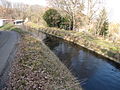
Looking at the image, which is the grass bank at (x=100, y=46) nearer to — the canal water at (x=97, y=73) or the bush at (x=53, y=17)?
the canal water at (x=97, y=73)

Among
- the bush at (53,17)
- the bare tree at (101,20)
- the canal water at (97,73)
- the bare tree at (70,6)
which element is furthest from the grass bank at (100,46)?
the bush at (53,17)

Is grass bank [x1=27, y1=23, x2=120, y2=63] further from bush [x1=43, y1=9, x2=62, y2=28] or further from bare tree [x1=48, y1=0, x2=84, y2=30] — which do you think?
bush [x1=43, y1=9, x2=62, y2=28]

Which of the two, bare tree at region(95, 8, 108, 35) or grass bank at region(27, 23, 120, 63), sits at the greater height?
bare tree at region(95, 8, 108, 35)

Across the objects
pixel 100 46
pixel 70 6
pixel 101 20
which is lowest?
pixel 100 46

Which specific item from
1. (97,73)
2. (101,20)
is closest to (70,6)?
(101,20)

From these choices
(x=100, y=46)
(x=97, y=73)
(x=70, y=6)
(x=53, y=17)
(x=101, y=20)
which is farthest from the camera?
(x=53, y=17)

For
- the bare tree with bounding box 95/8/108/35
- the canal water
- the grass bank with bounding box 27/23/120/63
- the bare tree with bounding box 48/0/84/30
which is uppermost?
the bare tree with bounding box 48/0/84/30

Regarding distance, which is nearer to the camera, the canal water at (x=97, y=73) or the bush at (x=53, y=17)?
the canal water at (x=97, y=73)

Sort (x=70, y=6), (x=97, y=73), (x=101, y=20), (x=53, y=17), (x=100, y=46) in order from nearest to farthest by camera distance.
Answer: (x=97, y=73) < (x=100, y=46) < (x=70, y=6) < (x=101, y=20) < (x=53, y=17)

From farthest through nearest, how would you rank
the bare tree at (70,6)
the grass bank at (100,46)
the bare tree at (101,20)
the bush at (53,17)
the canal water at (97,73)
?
the bush at (53,17) → the bare tree at (101,20) → the bare tree at (70,6) → the grass bank at (100,46) → the canal water at (97,73)

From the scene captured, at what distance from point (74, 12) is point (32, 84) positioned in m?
31.1

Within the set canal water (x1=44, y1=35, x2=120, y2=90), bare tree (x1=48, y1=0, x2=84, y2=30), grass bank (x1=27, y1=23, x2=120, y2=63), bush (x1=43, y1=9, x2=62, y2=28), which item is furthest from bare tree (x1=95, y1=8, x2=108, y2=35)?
canal water (x1=44, y1=35, x2=120, y2=90)

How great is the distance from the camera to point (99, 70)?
15.2 meters

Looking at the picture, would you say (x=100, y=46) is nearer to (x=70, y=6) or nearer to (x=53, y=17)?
(x=70, y=6)
